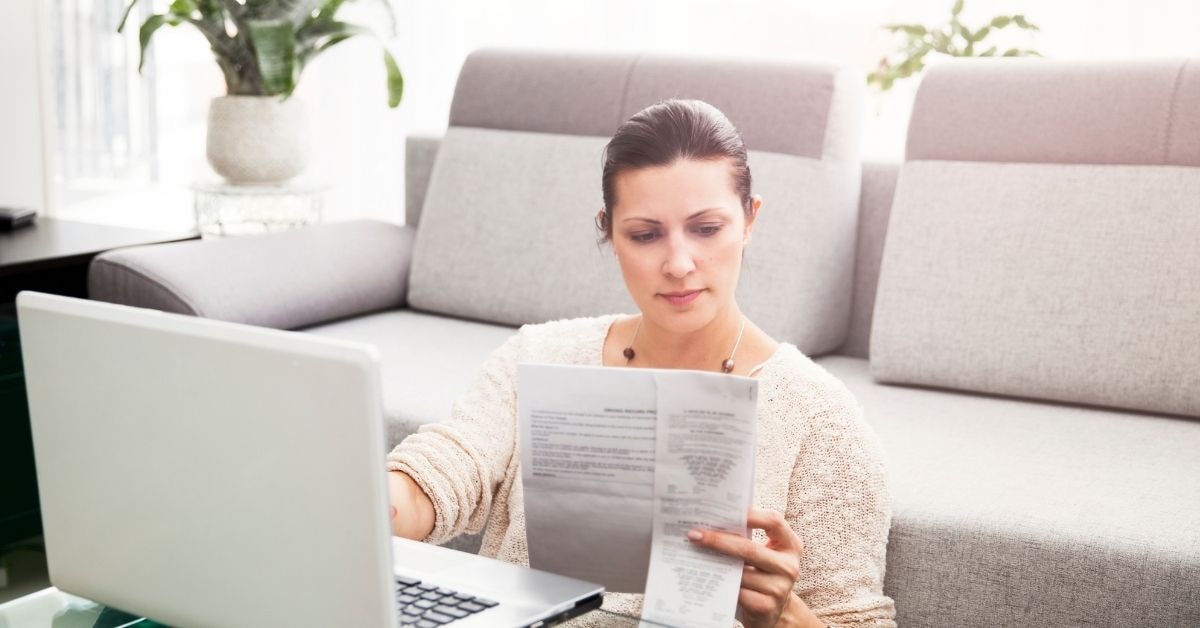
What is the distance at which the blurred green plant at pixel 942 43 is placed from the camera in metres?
2.86

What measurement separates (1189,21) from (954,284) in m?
1.07

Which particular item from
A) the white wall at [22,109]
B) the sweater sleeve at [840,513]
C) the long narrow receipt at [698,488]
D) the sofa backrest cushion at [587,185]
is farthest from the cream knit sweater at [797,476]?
the white wall at [22,109]

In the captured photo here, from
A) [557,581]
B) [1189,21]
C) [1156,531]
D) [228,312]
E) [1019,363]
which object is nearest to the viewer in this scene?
[557,581]

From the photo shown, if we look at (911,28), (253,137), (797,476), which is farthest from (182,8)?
(797,476)

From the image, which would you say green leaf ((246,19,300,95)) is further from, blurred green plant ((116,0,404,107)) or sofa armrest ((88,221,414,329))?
sofa armrest ((88,221,414,329))

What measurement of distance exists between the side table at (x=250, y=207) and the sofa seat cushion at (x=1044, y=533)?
167 cm

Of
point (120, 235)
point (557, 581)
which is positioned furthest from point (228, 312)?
point (557, 581)

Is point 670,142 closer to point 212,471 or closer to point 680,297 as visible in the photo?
point 680,297

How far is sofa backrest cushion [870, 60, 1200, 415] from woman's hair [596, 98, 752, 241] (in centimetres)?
97

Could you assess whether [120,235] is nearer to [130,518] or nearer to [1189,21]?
[130,518]

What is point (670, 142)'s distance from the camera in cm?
139

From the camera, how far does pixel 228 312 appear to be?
244cm

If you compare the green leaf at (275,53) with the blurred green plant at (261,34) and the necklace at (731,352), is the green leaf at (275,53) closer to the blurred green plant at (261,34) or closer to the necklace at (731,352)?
the blurred green plant at (261,34)

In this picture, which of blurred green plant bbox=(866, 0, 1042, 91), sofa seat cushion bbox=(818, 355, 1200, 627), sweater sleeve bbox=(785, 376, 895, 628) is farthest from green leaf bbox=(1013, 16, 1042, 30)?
sweater sleeve bbox=(785, 376, 895, 628)
